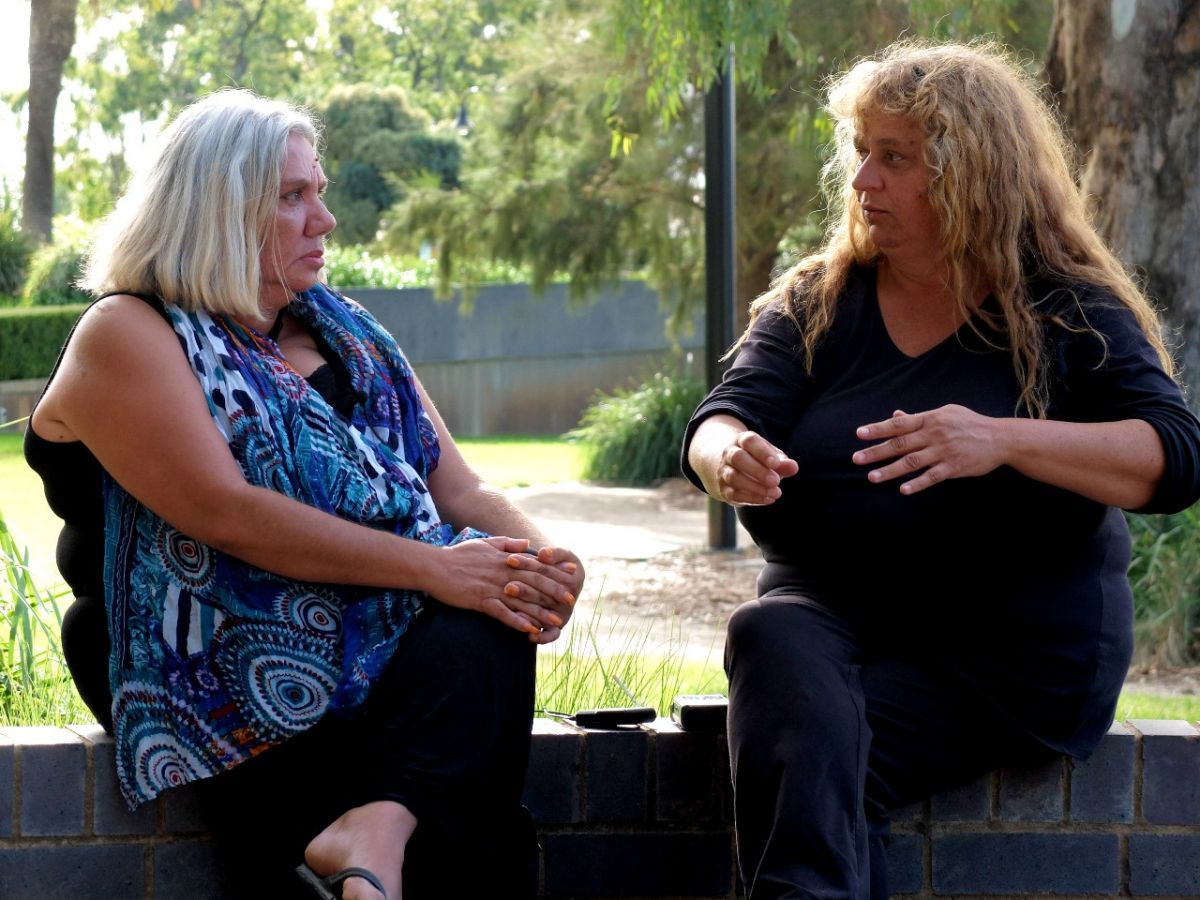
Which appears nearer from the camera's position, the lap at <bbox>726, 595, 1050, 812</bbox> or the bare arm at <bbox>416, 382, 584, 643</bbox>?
the lap at <bbox>726, 595, 1050, 812</bbox>

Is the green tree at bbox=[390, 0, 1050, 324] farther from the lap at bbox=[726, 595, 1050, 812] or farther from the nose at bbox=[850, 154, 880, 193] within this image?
the lap at bbox=[726, 595, 1050, 812]

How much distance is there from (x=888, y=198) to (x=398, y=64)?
4271 cm

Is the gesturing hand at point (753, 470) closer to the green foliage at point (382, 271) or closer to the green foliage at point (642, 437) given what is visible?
the green foliage at point (642, 437)

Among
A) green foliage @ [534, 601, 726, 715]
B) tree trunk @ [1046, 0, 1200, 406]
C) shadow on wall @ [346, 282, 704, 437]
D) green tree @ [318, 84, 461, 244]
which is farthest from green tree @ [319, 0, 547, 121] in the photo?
green foliage @ [534, 601, 726, 715]

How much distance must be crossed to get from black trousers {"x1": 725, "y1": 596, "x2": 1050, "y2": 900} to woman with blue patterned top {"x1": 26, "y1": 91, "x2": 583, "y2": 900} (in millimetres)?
342

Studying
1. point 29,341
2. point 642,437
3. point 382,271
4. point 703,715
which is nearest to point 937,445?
point 703,715

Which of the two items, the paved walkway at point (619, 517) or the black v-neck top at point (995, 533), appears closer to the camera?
the black v-neck top at point (995, 533)

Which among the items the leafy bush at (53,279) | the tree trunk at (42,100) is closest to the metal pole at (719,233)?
the leafy bush at (53,279)

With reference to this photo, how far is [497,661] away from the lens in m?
2.46

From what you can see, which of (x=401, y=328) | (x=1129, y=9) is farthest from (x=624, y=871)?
(x=401, y=328)

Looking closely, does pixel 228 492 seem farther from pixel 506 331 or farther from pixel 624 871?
pixel 506 331

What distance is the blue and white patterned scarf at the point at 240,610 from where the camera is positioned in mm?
2430

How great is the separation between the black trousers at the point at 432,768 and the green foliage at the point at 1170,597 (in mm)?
4276

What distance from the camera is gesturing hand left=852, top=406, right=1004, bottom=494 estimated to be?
2.43 meters
